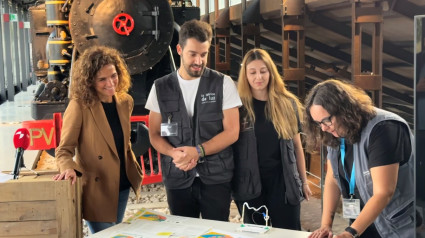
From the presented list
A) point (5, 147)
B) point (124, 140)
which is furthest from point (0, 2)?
point (124, 140)

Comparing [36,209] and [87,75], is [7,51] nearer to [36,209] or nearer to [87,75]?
[87,75]

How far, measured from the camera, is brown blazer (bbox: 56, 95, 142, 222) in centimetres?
285

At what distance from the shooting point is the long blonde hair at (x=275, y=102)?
120 inches

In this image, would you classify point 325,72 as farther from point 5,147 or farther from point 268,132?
point 268,132

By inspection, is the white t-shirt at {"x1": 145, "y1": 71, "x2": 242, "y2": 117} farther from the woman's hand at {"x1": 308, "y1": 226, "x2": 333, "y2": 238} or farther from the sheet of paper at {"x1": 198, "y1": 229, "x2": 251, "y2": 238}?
the woman's hand at {"x1": 308, "y1": 226, "x2": 333, "y2": 238}

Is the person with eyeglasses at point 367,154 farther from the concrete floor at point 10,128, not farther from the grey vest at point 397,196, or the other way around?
the concrete floor at point 10,128

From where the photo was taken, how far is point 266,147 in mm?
3082

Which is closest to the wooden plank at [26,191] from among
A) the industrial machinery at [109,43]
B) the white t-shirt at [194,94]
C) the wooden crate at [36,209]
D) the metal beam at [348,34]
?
the wooden crate at [36,209]

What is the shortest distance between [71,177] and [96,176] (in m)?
0.25

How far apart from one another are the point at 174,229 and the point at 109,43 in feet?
10.9

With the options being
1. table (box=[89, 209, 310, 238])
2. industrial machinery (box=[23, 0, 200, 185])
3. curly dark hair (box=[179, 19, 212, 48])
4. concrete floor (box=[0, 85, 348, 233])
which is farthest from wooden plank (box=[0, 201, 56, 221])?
industrial machinery (box=[23, 0, 200, 185])

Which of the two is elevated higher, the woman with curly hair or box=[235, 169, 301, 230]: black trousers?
the woman with curly hair

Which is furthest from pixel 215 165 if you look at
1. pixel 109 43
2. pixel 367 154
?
pixel 109 43

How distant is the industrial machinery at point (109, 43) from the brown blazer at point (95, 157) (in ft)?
8.04
